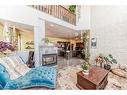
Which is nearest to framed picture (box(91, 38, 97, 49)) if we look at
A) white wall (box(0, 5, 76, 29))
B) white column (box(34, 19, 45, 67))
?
white wall (box(0, 5, 76, 29))

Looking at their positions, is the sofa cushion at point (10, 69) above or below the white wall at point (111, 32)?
below

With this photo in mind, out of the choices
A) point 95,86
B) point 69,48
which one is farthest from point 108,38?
point 69,48

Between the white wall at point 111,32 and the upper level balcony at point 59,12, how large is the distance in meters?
1.08

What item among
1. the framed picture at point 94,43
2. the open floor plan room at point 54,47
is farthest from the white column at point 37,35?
the framed picture at point 94,43

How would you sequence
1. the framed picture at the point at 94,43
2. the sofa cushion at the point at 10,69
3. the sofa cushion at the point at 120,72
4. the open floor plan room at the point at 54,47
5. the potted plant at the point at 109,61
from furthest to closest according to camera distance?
the framed picture at the point at 94,43
the potted plant at the point at 109,61
the sofa cushion at the point at 120,72
the open floor plan room at the point at 54,47
the sofa cushion at the point at 10,69

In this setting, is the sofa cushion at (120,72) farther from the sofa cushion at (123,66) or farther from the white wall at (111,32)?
the white wall at (111,32)

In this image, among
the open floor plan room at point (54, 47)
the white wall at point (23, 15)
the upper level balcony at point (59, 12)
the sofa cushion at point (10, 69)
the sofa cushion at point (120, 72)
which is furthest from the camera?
the sofa cushion at point (120, 72)

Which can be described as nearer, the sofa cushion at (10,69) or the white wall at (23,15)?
the sofa cushion at (10,69)

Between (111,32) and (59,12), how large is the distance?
6.42ft

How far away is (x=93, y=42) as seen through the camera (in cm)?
482

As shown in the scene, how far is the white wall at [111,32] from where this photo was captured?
152 inches

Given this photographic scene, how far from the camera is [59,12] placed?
434 centimetres

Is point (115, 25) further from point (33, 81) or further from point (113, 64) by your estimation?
point (33, 81)
